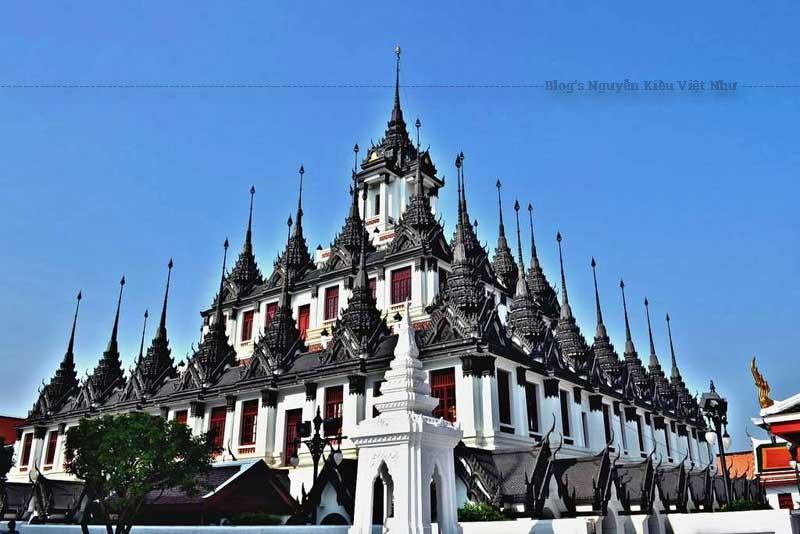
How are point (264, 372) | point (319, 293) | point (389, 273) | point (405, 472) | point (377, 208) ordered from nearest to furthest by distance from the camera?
point (405, 472) < point (264, 372) < point (389, 273) < point (319, 293) < point (377, 208)

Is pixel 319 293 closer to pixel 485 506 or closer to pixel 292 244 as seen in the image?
pixel 292 244

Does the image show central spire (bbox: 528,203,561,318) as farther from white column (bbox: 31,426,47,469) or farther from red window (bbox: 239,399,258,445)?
white column (bbox: 31,426,47,469)

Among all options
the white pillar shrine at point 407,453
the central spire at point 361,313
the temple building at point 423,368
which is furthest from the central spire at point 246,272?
the white pillar shrine at point 407,453

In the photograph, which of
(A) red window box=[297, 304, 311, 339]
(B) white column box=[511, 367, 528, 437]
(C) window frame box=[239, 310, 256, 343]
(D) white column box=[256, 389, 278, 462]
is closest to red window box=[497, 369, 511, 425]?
(B) white column box=[511, 367, 528, 437]

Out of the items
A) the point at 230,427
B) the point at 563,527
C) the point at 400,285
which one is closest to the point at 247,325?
the point at 230,427

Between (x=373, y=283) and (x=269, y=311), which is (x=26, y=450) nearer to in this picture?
(x=269, y=311)

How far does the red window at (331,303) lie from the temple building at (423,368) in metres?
0.10

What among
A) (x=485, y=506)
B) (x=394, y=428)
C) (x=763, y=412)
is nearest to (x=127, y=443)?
(x=485, y=506)

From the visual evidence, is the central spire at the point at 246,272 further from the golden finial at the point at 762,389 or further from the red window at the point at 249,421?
the golden finial at the point at 762,389

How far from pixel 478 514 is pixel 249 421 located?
16.5m

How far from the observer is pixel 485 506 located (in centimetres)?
2031

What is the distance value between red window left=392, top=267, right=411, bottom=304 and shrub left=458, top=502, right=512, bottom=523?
54.1ft

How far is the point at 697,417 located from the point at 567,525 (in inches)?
1687

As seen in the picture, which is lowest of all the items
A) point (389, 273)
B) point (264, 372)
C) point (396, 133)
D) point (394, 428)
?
point (394, 428)
